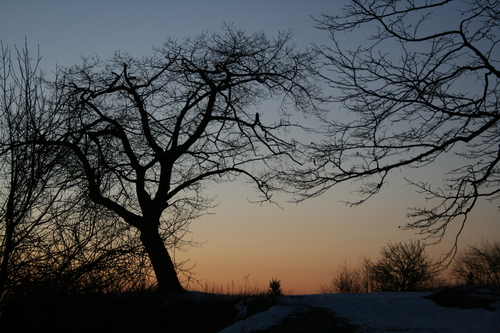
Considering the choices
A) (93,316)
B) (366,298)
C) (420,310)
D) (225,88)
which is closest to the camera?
(93,316)

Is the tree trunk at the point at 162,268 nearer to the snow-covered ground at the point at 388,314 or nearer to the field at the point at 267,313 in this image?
the field at the point at 267,313

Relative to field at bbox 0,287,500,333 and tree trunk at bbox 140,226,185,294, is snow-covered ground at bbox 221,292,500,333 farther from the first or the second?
tree trunk at bbox 140,226,185,294

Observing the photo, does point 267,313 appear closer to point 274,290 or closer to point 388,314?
point 388,314

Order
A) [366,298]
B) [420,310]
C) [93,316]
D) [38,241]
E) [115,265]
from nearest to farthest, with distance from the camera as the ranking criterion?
[38,241], [115,265], [93,316], [420,310], [366,298]

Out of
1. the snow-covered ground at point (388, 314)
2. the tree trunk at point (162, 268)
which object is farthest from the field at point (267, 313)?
the tree trunk at point (162, 268)

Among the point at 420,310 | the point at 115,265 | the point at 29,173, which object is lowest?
the point at 420,310

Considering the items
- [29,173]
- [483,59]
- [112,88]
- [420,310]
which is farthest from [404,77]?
[112,88]

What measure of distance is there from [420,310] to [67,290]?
17.5 ft

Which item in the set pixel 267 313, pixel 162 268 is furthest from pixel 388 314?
pixel 162 268

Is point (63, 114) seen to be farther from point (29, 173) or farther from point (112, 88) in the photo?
point (112, 88)

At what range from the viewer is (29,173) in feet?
14.4

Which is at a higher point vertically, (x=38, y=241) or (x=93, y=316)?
(x=38, y=241)

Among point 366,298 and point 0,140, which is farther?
point 366,298

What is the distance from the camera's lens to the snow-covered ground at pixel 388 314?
5.85 metres
